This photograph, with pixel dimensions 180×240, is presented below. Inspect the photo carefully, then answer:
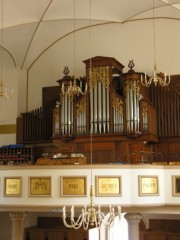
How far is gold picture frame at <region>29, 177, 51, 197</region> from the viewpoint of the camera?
13492mm

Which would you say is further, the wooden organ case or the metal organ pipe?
the wooden organ case

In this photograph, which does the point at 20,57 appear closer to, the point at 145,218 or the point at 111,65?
the point at 111,65

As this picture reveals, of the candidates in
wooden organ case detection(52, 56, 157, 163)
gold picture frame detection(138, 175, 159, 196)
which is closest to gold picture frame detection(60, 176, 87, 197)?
gold picture frame detection(138, 175, 159, 196)

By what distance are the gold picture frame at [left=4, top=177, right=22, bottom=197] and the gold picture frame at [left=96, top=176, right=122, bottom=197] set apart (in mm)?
2520

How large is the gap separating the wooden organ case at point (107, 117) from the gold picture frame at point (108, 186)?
1764 mm

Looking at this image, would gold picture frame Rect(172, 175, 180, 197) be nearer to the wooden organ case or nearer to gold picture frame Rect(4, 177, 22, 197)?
the wooden organ case

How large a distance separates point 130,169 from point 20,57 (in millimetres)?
7287

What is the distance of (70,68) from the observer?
57.0ft

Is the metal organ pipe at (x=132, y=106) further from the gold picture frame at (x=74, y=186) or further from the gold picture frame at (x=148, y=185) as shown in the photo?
the gold picture frame at (x=74, y=186)

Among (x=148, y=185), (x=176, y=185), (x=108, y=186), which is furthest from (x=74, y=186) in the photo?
(x=176, y=185)

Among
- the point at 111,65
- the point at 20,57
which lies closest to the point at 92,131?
the point at 111,65

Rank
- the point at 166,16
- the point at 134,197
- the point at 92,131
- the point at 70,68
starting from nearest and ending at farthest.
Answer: the point at 134,197 → the point at 92,131 → the point at 166,16 → the point at 70,68

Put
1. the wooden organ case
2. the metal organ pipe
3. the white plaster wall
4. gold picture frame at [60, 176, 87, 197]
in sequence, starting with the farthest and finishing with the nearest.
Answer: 1. the white plaster wall
2. the wooden organ case
3. the metal organ pipe
4. gold picture frame at [60, 176, 87, 197]

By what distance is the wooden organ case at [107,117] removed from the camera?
48.1 feet
